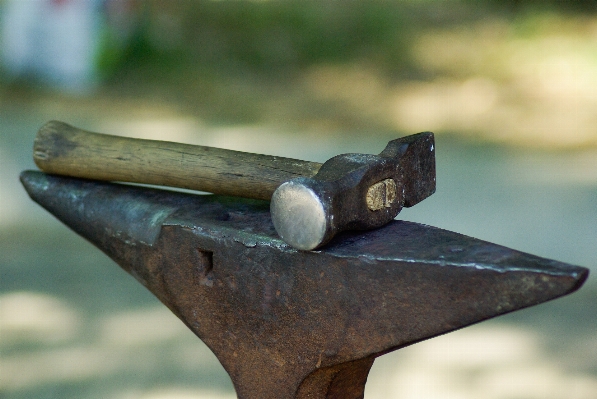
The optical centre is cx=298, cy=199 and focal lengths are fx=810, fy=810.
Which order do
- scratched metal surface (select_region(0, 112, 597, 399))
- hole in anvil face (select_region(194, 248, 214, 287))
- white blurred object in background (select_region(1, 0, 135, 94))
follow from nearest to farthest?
hole in anvil face (select_region(194, 248, 214, 287)) < scratched metal surface (select_region(0, 112, 597, 399)) < white blurred object in background (select_region(1, 0, 135, 94))

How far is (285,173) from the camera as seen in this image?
1031mm

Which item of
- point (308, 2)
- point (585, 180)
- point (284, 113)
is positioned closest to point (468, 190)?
point (585, 180)

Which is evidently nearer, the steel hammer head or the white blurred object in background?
the steel hammer head

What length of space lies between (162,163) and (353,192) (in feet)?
1.07

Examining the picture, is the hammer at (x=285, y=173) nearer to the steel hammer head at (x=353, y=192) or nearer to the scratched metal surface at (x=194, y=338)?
the steel hammer head at (x=353, y=192)

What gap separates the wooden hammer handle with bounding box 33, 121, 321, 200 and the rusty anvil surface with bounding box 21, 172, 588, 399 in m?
0.03

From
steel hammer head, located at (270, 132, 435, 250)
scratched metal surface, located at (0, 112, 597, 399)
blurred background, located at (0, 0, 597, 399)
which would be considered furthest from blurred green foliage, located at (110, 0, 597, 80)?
steel hammer head, located at (270, 132, 435, 250)

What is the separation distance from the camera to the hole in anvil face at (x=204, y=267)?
3.43 feet

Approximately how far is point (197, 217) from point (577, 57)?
3877 mm

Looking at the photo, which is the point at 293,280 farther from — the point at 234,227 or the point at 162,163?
the point at 162,163

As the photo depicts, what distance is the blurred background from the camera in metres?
2.12

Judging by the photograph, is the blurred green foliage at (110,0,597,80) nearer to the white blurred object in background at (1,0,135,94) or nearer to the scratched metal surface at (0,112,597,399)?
the white blurred object in background at (1,0,135,94)

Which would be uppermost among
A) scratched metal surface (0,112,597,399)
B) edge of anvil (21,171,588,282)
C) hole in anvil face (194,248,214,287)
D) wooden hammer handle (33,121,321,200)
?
wooden hammer handle (33,121,321,200)

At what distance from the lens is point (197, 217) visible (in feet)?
3.51
